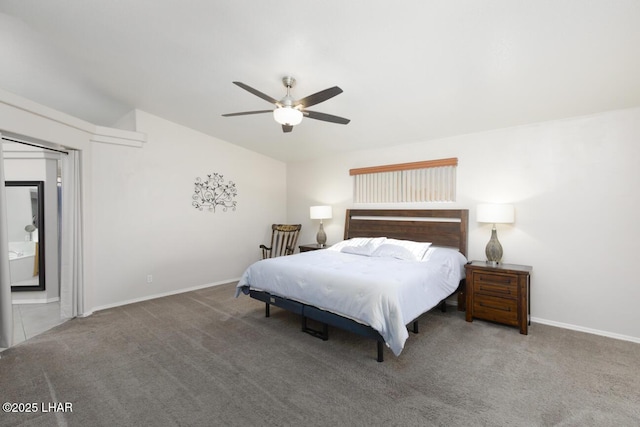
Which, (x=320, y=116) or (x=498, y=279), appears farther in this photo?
(x=498, y=279)

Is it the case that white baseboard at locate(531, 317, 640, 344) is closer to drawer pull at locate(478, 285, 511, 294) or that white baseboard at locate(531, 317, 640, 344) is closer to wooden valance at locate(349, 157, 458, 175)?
drawer pull at locate(478, 285, 511, 294)

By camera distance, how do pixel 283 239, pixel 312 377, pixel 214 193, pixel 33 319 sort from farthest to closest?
pixel 283 239 → pixel 214 193 → pixel 33 319 → pixel 312 377

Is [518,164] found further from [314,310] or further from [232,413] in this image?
[232,413]

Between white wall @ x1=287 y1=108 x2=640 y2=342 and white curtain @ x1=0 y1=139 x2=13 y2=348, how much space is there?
5130mm

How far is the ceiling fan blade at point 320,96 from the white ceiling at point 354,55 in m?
0.46

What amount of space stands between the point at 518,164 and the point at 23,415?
16.9 ft

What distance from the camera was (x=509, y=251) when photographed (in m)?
3.58

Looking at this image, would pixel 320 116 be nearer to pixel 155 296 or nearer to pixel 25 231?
pixel 155 296

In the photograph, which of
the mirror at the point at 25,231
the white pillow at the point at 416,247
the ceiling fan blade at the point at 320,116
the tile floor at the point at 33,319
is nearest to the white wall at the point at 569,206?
the white pillow at the point at 416,247

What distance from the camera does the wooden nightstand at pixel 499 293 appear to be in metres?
3.04

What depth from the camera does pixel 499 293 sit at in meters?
3.19

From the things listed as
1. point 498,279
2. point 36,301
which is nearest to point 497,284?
point 498,279

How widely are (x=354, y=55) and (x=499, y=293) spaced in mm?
2995

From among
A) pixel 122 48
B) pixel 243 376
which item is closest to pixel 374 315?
pixel 243 376
